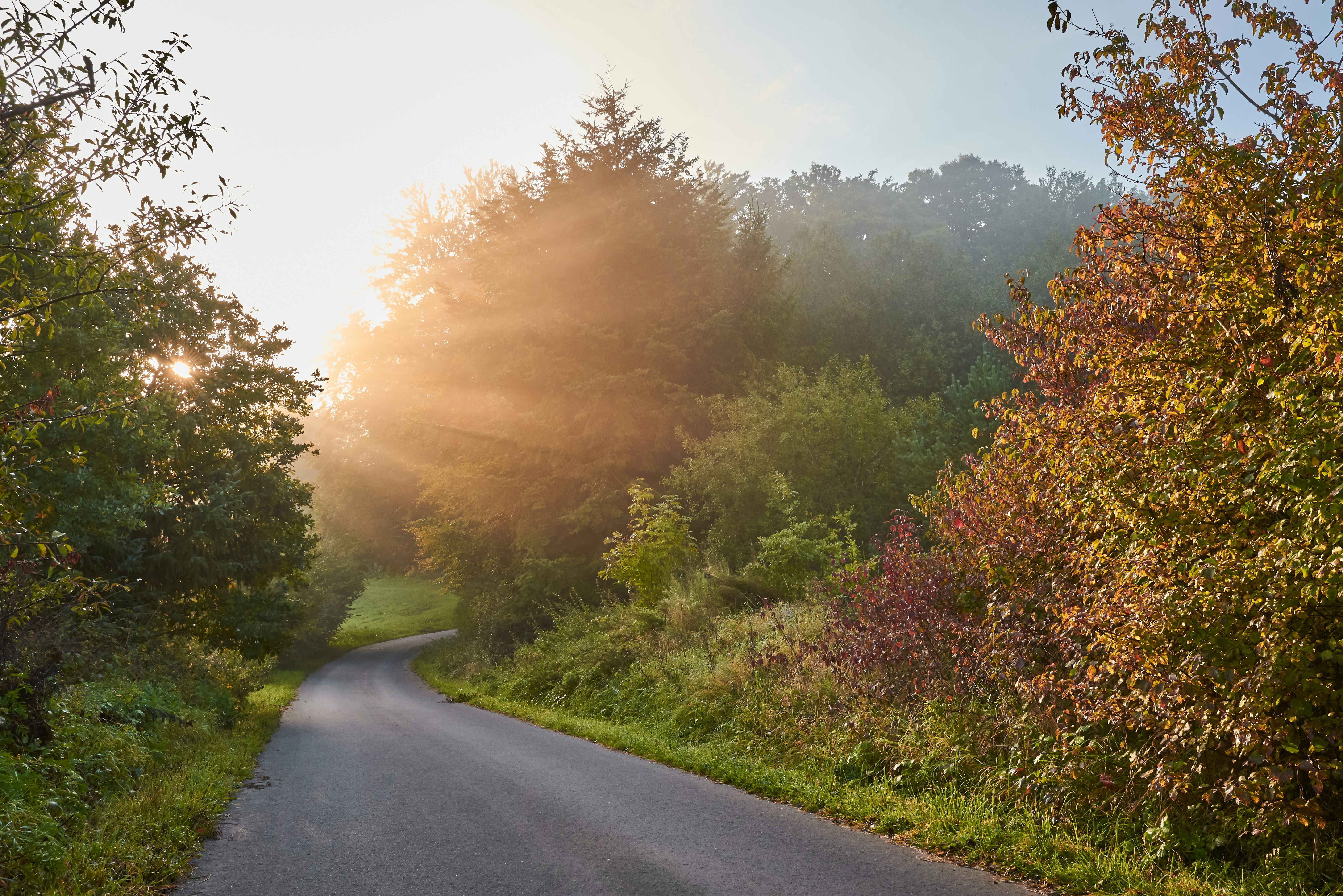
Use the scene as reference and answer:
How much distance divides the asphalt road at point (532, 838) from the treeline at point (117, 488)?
113 centimetres

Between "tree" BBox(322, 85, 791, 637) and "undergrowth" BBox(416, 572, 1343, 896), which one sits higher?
"tree" BBox(322, 85, 791, 637)

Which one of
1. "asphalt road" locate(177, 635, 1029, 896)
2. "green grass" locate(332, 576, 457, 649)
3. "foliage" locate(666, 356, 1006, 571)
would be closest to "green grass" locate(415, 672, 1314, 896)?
"asphalt road" locate(177, 635, 1029, 896)

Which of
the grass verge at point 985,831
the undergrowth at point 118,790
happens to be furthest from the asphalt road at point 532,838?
the undergrowth at point 118,790

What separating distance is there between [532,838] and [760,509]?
14933mm

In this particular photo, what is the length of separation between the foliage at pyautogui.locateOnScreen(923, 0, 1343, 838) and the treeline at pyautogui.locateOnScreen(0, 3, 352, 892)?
6704 millimetres

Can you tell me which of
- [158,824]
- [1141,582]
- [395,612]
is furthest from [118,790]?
[395,612]

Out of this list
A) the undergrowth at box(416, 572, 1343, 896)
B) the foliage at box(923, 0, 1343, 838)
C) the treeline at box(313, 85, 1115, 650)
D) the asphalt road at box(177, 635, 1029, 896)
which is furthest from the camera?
the treeline at box(313, 85, 1115, 650)

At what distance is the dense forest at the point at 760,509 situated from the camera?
440 centimetres

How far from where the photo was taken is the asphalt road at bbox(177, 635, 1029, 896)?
5035 millimetres

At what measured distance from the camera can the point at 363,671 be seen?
29.5 metres

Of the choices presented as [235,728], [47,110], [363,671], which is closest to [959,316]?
[363,671]

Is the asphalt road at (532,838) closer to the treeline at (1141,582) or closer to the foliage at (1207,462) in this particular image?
the treeline at (1141,582)

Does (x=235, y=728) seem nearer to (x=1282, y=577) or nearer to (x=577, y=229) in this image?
(x=1282, y=577)

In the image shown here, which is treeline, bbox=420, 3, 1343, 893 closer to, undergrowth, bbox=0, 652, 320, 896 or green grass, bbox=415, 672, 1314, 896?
green grass, bbox=415, 672, 1314, 896
